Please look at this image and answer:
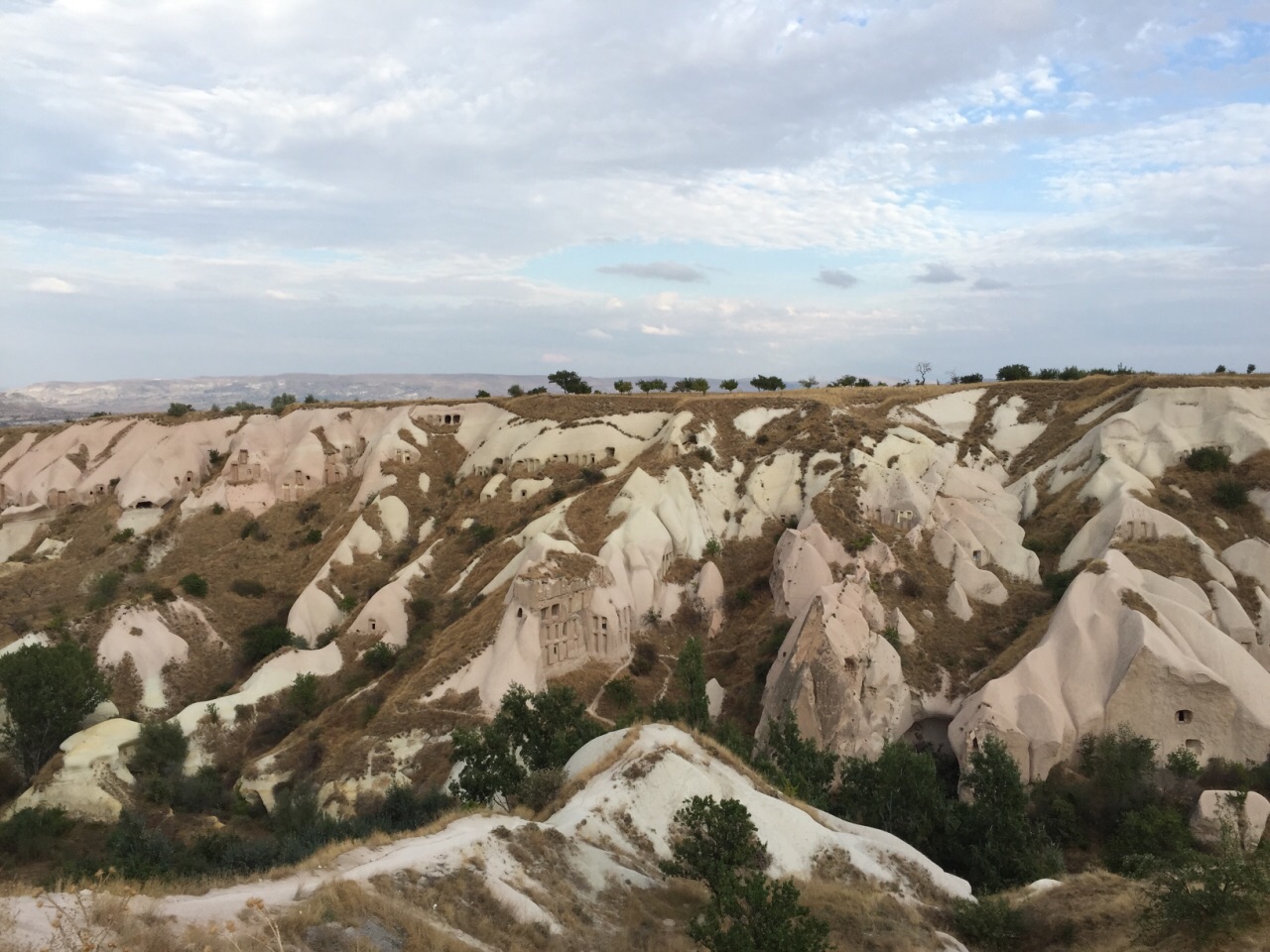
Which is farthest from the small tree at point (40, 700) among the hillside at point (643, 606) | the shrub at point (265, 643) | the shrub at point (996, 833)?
the shrub at point (996, 833)

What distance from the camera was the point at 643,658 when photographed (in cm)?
3569

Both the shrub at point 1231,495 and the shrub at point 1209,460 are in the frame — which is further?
the shrub at point 1209,460

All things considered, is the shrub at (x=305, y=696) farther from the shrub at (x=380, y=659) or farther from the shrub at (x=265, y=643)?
the shrub at (x=265, y=643)

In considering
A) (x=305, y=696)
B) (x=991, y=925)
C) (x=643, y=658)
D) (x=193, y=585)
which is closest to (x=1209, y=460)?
(x=643, y=658)

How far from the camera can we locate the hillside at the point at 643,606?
1830cm

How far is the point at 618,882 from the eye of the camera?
1584 centimetres

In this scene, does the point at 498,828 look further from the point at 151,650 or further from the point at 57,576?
the point at 57,576

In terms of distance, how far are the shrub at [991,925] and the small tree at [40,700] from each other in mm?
33111

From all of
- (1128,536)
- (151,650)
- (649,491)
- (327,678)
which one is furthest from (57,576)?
(1128,536)

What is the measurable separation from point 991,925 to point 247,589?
131 feet

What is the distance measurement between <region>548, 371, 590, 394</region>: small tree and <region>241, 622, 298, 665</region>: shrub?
99.0 feet

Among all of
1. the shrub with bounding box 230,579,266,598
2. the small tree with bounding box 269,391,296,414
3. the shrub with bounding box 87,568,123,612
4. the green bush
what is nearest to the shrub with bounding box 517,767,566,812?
A: the green bush

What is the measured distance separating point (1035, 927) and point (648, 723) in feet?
33.5

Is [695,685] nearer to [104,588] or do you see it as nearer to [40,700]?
[40,700]
